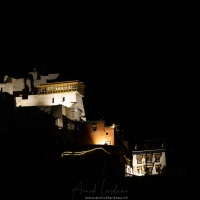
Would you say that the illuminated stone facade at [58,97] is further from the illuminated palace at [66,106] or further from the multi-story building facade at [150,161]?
the multi-story building facade at [150,161]

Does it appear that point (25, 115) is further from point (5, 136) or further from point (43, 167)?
point (43, 167)

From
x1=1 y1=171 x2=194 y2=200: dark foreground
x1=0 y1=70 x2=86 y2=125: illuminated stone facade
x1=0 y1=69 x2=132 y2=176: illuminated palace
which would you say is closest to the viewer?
x1=1 y1=171 x2=194 y2=200: dark foreground

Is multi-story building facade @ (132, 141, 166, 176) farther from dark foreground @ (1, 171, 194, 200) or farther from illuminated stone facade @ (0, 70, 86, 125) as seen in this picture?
dark foreground @ (1, 171, 194, 200)

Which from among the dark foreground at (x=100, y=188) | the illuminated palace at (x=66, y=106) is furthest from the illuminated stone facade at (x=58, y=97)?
the dark foreground at (x=100, y=188)

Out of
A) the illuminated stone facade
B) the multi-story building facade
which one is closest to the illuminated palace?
the illuminated stone facade

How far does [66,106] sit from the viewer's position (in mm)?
66688

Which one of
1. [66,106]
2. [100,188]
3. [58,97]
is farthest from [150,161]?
[100,188]

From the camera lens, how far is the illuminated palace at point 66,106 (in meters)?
59.9

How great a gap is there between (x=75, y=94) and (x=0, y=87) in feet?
47.3

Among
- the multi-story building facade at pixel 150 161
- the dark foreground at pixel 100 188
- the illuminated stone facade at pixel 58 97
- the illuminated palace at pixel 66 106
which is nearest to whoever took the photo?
the dark foreground at pixel 100 188

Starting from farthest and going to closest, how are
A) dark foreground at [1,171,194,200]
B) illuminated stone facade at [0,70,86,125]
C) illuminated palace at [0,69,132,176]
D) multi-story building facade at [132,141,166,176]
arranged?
1. illuminated stone facade at [0,70,86,125]
2. multi-story building facade at [132,141,166,176]
3. illuminated palace at [0,69,132,176]
4. dark foreground at [1,171,194,200]

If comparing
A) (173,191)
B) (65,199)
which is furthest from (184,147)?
(65,199)

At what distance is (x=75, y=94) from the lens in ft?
221

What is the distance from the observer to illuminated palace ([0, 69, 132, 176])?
59938 millimetres
